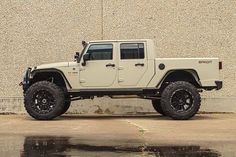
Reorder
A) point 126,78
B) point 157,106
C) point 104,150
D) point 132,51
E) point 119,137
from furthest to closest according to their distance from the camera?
point 157,106 → point 132,51 → point 126,78 → point 119,137 → point 104,150

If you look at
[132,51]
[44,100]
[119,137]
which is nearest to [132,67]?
[132,51]

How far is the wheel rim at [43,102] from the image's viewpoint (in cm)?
1334

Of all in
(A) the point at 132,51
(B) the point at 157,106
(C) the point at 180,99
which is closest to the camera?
(C) the point at 180,99

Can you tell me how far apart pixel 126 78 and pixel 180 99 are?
4.93 feet

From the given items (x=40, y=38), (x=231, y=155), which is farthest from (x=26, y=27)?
(x=231, y=155)

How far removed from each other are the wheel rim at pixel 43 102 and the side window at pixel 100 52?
1.50 m

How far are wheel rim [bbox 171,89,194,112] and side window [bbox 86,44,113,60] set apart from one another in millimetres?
1991

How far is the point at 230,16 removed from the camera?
1567 centimetres

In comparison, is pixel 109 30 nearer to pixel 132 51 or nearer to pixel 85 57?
pixel 132 51

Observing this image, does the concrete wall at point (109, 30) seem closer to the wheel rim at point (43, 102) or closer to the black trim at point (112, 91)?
the black trim at point (112, 91)

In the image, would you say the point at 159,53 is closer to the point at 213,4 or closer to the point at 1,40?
the point at 213,4

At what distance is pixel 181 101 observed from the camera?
13297 millimetres

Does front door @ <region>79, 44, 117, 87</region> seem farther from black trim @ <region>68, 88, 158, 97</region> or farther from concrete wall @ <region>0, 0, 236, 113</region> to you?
concrete wall @ <region>0, 0, 236, 113</region>

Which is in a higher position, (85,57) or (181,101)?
(85,57)
